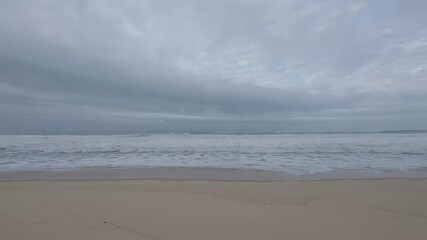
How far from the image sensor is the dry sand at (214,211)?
4.06 m

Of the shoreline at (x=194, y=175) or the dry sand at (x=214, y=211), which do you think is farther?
the shoreline at (x=194, y=175)

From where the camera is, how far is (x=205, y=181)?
338 inches

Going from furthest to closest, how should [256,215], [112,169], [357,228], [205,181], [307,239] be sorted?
1. [112,169]
2. [205,181]
3. [256,215]
4. [357,228]
5. [307,239]

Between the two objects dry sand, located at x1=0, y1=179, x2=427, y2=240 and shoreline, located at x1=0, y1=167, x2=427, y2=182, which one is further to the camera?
shoreline, located at x1=0, y1=167, x2=427, y2=182

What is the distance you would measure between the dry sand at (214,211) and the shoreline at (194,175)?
1256 millimetres

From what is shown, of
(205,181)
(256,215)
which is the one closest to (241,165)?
(205,181)

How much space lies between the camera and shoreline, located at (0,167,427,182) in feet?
30.1

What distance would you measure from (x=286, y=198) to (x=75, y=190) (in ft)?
17.4

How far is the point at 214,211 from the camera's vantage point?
513 cm

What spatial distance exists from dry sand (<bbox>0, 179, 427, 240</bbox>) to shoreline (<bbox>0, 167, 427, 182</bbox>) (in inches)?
49.5

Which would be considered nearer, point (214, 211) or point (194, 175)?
point (214, 211)

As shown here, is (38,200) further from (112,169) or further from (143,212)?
(112,169)

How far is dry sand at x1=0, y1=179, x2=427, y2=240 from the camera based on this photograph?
160 inches

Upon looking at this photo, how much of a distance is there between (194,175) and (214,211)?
4707mm
